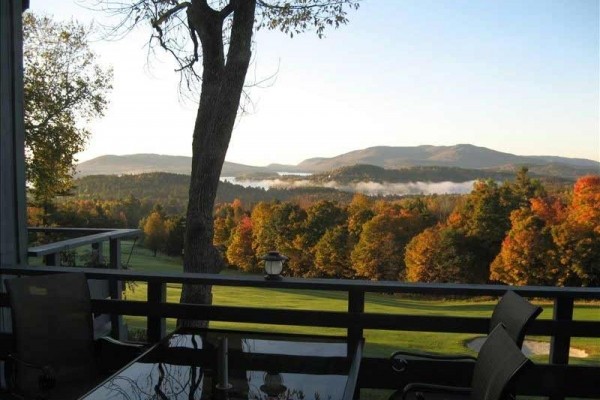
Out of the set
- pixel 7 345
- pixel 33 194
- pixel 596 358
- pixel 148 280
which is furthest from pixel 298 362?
pixel 596 358

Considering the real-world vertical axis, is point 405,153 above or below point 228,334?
above

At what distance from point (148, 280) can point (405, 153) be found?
31.9 feet

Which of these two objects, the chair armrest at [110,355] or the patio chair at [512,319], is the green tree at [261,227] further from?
the patio chair at [512,319]

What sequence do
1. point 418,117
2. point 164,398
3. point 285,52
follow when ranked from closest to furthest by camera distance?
1. point 164,398
2. point 285,52
3. point 418,117

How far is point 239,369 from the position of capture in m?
2.05

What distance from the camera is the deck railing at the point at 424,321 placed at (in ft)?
8.21

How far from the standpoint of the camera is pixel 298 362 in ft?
6.93

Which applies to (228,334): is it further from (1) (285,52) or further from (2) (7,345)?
(1) (285,52)

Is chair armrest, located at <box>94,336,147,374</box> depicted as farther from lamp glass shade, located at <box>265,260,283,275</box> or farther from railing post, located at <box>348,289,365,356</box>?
railing post, located at <box>348,289,365,356</box>

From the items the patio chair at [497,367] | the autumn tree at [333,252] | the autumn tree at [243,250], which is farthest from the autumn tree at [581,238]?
the patio chair at [497,367]

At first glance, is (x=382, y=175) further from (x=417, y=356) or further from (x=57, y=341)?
(x=57, y=341)

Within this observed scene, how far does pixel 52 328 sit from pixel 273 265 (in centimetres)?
102

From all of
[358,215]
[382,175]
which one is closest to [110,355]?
[382,175]

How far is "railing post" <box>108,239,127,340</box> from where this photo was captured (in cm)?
431
